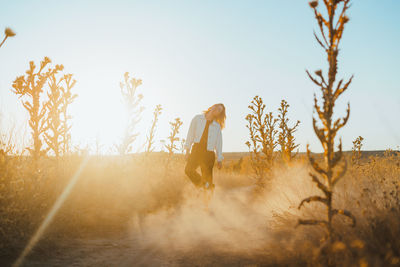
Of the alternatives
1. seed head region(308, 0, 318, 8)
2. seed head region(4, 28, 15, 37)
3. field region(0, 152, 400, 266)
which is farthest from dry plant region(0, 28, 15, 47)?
seed head region(308, 0, 318, 8)

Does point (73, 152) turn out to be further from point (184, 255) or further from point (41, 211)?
point (184, 255)

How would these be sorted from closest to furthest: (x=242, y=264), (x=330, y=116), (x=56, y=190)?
(x=330, y=116) → (x=242, y=264) → (x=56, y=190)

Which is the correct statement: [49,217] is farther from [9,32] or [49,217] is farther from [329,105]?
[329,105]

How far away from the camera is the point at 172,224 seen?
16.3ft

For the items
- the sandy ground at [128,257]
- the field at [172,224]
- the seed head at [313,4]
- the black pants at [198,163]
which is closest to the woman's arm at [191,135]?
the black pants at [198,163]

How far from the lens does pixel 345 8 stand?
2.75 m

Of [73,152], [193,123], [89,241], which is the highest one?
[193,123]

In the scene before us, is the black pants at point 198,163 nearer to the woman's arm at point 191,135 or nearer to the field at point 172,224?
the woman's arm at point 191,135

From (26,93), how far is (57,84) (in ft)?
3.66

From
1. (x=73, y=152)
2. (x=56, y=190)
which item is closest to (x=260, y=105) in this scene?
(x=73, y=152)

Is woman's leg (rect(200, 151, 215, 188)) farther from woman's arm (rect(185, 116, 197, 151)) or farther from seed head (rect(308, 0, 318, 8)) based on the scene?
seed head (rect(308, 0, 318, 8))

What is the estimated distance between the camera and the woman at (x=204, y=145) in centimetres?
598

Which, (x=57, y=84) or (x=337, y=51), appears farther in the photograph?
(x=57, y=84)

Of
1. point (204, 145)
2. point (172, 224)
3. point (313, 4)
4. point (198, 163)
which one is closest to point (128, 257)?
point (172, 224)
